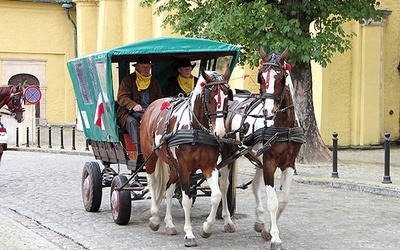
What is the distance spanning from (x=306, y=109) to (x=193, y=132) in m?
11.5

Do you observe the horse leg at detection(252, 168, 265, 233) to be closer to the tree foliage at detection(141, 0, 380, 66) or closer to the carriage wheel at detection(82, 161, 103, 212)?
the carriage wheel at detection(82, 161, 103, 212)

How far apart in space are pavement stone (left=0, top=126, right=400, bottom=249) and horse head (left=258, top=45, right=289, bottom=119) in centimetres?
300

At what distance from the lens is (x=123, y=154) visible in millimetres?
11641

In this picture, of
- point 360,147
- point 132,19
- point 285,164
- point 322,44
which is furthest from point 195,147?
point 132,19

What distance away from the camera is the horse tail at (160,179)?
35.8 feet

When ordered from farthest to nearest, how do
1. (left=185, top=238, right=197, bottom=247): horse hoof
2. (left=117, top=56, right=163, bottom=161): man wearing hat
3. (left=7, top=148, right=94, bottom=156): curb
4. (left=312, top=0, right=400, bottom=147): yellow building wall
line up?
(left=7, top=148, right=94, bottom=156): curb < (left=312, top=0, right=400, bottom=147): yellow building wall < (left=117, top=56, right=163, bottom=161): man wearing hat < (left=185, top=238, right=197, bottom=247): horse hoof

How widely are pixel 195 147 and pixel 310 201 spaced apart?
4.89 meters

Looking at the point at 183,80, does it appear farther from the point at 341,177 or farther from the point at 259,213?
the point at 341,177

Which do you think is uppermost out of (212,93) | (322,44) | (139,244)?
(322,44)

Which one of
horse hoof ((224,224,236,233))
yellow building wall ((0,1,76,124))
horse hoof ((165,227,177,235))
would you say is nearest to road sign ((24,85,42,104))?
yellow building wall ((0,1,76,124))

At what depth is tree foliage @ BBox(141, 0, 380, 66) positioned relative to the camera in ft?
62.2

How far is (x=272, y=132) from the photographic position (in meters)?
9.30

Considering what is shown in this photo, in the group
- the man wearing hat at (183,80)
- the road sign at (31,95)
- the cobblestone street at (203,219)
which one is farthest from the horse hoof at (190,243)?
the road sign at (31,95)

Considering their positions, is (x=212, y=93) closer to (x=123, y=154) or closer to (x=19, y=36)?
(x=123, y=154)
